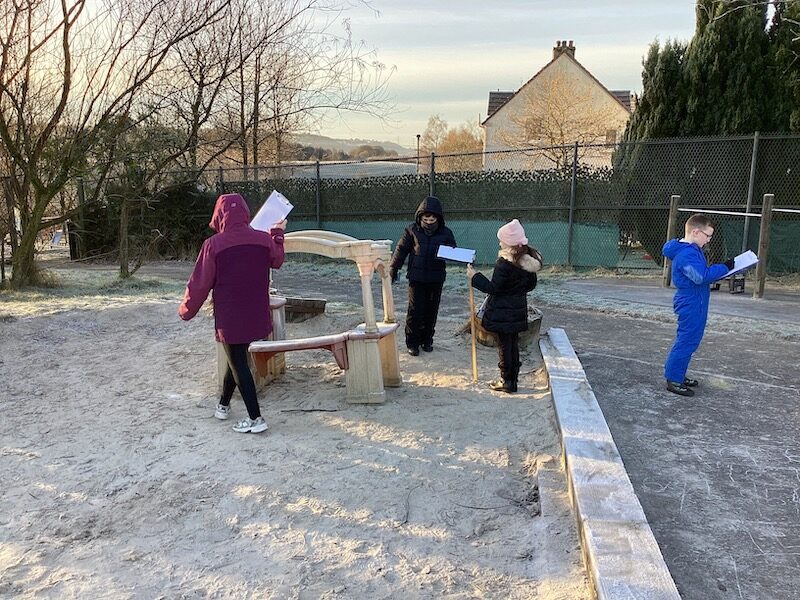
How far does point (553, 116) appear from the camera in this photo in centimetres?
2430

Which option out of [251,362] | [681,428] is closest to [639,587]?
[681,428]

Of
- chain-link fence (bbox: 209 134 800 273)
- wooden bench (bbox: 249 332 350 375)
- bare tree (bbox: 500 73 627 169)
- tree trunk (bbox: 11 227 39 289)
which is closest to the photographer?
wooden bench (bbox: 249 332 350 375)

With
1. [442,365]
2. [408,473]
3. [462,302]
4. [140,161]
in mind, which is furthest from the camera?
[140,161]

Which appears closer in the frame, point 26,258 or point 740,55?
point 26,258

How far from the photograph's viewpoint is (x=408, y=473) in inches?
139

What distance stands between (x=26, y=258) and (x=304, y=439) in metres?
8.07

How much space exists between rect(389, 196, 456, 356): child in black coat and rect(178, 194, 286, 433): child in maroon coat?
5.95ft

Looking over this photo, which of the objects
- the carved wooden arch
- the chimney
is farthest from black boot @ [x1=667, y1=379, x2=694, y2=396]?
the chimney

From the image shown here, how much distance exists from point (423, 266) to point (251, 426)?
Result: 232cm

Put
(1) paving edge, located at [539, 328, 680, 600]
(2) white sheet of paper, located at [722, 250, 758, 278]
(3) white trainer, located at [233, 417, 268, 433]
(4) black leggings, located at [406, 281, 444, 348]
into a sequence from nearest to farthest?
(1) paving edge, located at [539, 328, 680, 600] < (3) white trainer, located at [233, 417, 268, 433] < (2) white sheet of paper, located at [722, 250, 758, 278] < (4) black leggings, located at [406, 281, 444, 348]

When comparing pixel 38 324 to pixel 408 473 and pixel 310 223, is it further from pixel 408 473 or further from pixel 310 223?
pixel 310 223

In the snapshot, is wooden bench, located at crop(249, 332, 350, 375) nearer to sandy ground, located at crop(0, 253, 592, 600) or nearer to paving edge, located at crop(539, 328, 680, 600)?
sandy ground, located at crop(0, 253, 592, 600)

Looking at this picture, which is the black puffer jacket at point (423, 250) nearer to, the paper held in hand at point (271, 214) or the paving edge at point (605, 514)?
the paper held in hand at point (271, 214)

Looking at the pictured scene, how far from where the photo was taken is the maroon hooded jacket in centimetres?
395
